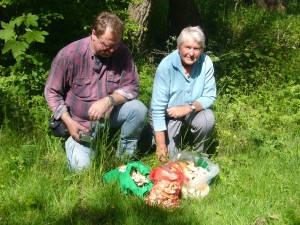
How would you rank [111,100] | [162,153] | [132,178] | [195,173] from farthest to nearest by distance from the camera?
[162,153], [111,100], [195,173], [132,178]

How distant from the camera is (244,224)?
327 cm

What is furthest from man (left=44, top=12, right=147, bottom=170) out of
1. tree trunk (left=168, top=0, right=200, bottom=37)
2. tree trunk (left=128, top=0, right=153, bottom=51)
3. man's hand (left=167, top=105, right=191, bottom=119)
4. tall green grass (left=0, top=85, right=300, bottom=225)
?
tree trunk (left=168, top=0, right=200, bottom=37)

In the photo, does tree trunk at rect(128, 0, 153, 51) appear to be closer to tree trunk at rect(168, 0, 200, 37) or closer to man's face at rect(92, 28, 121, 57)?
tree trunk at rect(168, 0, 200, 37)

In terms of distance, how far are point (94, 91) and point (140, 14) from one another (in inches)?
116

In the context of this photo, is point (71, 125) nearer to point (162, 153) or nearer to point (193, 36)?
point (162, 153)

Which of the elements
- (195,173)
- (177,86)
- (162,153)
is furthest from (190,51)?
(195,173)

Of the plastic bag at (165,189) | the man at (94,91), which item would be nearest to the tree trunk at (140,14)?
the man at (94,91)

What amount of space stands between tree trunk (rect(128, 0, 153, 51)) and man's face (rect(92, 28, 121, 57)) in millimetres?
2809

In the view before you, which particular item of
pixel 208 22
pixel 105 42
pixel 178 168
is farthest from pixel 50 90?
pixel 208 22

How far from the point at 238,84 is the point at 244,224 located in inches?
118

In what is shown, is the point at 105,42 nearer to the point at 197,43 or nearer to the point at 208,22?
the point at 197,43

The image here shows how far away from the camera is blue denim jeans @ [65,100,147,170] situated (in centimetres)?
377

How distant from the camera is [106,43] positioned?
3.56 m

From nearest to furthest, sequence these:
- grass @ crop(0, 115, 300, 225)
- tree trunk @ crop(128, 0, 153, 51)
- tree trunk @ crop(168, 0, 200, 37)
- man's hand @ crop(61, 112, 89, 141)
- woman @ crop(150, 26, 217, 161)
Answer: grass @ crop(0, 115, 300, 225) < man's hand @ crop(61, 112, 89, 141) < woman @ crop(150, 26, 217, 161) < tree trunk @ crop(128, 0, 153, 51) < tree trunk @ crop(168, 0, 200, 37)
